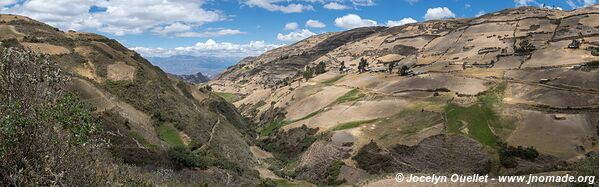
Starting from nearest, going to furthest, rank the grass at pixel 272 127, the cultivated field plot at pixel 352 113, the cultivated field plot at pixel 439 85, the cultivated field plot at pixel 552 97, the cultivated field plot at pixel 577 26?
the cultivated field plot at pixel 552 97 < the cultivated field plot at pixel 352 113 < the cultivated field plot at pixel 439 85 < the grass at pixel 272 127 < the cultivated field plot at pixel 577 26

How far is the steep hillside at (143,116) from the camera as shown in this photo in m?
50.9

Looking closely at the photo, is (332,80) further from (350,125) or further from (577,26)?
(577,26)

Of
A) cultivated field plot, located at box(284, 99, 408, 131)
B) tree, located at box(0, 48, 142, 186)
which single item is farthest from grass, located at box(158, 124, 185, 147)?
tree, located at box(0, 48, 142, 186)

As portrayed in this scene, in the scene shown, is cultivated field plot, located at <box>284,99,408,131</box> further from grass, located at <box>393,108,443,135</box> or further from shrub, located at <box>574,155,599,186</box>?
shrub, located at <box>574,155,599,186</box>

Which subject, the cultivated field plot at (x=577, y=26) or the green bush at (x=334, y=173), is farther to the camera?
the cultivated field plot at (x=577, y=26)

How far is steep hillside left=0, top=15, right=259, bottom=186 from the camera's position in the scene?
5088cm

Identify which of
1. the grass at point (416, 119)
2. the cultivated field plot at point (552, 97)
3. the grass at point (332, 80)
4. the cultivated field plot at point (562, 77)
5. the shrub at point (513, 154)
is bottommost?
the shrub at point (513, 154)

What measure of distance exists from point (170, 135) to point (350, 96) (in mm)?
54137

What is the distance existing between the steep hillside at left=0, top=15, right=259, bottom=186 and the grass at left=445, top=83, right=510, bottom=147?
118 ft

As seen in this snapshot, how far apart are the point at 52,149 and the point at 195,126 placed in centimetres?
6030

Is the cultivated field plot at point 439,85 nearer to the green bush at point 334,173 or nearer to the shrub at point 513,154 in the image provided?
the shrub at point 513,154

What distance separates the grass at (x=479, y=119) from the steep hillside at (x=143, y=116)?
3587cm

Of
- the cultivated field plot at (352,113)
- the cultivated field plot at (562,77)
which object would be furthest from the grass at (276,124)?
the cultivated field plot at (562,77)

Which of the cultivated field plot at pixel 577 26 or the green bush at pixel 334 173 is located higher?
the cultivated field plot at pixel 577 26
